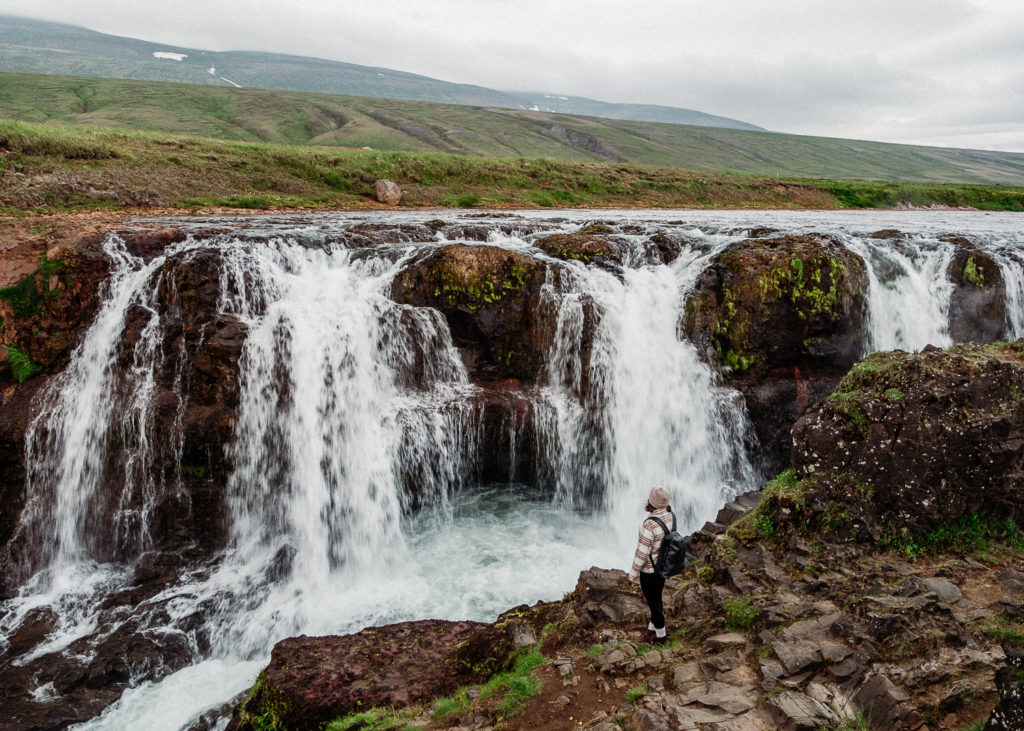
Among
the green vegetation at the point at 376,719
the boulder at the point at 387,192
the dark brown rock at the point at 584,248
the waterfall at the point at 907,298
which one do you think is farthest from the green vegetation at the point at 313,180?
the green vegetation at the point at 376,719

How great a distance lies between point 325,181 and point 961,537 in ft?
115

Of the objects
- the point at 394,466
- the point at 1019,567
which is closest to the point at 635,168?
the point at 394,466

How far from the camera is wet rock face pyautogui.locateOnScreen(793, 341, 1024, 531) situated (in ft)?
26.2

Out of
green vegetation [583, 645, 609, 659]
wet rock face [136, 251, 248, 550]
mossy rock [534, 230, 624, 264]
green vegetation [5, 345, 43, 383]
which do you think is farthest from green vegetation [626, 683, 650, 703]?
green vegetation [5, 345, 43, 383]

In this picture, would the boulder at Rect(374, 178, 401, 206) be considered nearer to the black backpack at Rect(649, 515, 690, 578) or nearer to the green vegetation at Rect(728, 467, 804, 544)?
the green vegetation at Rect(728, 467, 804, 544)

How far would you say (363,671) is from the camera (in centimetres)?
789

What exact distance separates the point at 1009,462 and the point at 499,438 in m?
9.98

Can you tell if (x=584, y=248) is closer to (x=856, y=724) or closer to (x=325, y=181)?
(x=856, y=724)

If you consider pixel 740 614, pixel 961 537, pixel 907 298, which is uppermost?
pixel 907 298

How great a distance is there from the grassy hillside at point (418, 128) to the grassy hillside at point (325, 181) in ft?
204

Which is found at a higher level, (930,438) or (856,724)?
(930,438)

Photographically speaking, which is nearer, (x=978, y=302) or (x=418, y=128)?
(x=978, y=302)

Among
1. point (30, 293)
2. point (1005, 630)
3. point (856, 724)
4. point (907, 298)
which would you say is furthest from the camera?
point (907, 298)

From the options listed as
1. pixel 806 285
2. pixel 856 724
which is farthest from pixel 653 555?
pixel 806 285
